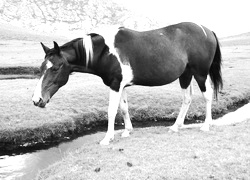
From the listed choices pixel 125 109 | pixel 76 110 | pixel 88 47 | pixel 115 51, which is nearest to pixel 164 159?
pixel 125 109

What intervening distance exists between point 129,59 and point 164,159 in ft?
12.0

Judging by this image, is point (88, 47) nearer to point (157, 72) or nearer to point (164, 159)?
point (157, 72)

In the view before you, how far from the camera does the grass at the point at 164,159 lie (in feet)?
25.6

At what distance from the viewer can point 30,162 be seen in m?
11.3

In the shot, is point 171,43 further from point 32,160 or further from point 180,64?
point 32,160

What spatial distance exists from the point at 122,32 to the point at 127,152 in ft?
13.7

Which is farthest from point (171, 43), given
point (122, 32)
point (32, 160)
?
point (32, 160)

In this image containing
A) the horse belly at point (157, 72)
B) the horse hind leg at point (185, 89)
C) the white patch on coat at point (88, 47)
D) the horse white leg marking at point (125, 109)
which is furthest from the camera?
the horse hind leg at point (185, 89)

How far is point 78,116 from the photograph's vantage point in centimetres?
1619

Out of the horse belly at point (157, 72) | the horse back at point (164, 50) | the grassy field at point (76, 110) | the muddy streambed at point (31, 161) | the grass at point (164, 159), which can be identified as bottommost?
the grassy field at point (76, 110)

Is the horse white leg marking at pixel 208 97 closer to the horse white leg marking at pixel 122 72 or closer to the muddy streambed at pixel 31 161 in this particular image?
the horse white leg marking at pixel 122 72

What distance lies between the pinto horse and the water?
2555mm

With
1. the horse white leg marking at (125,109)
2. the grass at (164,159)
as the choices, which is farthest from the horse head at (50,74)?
the horse white leg marking at (125,109)

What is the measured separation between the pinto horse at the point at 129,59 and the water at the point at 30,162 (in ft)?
8.38
